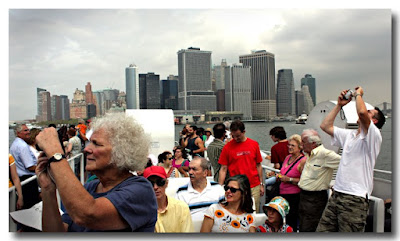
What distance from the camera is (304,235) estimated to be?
2906mm

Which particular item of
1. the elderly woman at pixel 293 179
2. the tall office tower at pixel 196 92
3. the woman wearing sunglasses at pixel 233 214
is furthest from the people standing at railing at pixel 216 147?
the tall office tower at pixel 196 92

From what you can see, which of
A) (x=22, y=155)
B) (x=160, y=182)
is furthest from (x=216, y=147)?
(x=22, y=155)

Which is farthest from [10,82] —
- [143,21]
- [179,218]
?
[179,218]

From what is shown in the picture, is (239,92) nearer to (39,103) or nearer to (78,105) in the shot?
(78,105)

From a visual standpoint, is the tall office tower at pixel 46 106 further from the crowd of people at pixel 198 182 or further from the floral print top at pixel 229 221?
the floral print top at pixel 229 221

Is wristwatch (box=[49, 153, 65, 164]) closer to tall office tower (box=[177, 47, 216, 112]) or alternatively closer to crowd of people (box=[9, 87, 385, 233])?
crowd of people (box=[9, 87, 385, 233])

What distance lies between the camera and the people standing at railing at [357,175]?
2512mm

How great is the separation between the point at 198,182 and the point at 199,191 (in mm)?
93

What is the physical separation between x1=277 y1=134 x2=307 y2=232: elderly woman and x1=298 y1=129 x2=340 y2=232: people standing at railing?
0.27m

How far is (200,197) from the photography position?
3.32 meters

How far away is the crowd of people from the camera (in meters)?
1.26

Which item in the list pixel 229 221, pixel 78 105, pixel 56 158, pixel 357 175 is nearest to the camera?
pixel 56 158

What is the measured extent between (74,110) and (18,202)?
93.8 inches

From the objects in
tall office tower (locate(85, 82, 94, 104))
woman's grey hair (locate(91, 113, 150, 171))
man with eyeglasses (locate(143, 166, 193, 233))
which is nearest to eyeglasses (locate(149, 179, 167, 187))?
man with eyeglasses (locate(143, 166, 193, 233))
